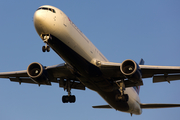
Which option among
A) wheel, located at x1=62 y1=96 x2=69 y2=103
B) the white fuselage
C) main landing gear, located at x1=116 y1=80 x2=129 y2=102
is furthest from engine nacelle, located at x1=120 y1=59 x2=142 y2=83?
wheel, located at x1=62 y1=96 x2=69 y2=103

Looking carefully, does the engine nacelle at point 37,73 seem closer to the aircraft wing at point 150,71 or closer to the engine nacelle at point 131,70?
the aircraft wing at point 150,71

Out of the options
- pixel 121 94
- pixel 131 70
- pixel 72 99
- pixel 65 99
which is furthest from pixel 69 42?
pixel 65 99

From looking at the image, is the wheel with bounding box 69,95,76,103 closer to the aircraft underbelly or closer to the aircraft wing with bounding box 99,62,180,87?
the aircraft underbelly

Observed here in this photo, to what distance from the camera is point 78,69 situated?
935 inches

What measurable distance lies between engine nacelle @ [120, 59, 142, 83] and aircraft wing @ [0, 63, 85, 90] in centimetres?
501

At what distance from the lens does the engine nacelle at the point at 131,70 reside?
23328 millimetres

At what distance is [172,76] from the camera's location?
2638cm

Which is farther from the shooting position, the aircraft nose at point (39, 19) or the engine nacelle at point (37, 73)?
the engine nacelle at point (37, 73)

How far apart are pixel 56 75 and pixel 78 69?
449cm

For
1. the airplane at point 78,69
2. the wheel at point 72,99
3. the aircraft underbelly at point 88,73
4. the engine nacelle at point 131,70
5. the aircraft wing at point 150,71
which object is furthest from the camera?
the wheel at point 72,99

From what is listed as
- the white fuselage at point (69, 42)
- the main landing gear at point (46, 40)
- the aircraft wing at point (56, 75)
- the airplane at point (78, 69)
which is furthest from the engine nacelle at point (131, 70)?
the main landing gear at point (46, 40)

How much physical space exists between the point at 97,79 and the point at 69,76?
3.76 metres

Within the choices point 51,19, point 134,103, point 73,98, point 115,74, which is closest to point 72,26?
point 51,19

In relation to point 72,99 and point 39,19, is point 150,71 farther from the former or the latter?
point 39,19
